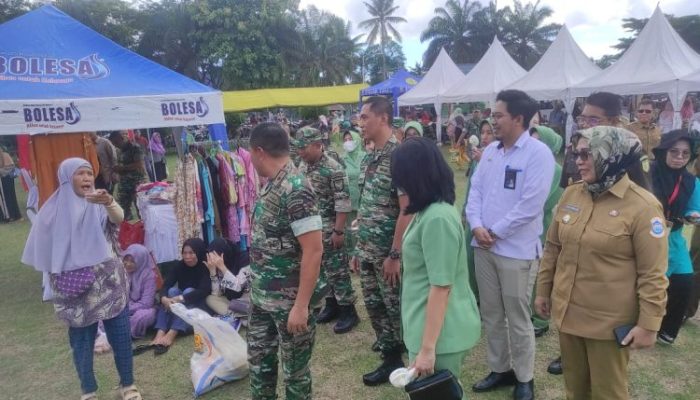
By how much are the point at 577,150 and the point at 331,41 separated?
40306mm

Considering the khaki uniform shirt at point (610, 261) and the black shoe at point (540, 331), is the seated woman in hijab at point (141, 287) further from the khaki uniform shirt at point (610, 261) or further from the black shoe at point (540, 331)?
the khaki uniform shirt at point (610, 261)

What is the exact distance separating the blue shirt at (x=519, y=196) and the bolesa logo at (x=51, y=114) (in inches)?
174

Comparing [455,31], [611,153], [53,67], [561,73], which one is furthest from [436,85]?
[455,31]

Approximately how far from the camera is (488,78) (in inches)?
607

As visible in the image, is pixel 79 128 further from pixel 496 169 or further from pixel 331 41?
pixel 331 41

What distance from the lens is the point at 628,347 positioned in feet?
6.54

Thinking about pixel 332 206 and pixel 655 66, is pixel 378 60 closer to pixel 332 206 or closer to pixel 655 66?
pixel 655 66

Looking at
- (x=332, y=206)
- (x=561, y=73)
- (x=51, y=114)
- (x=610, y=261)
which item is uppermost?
(x=561, y=73)

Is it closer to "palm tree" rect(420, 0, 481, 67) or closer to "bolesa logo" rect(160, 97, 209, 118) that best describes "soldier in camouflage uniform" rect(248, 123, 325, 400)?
"bolesa logo" rect(160, 97, 209, 118)

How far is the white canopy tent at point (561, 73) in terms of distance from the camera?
1265 cm

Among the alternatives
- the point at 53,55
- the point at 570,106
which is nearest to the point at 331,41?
the point at 570,106

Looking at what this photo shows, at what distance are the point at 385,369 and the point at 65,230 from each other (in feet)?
7.80

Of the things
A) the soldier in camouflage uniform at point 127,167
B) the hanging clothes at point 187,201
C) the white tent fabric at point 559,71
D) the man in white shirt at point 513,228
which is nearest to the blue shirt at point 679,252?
the man in white shirt at point 513,228

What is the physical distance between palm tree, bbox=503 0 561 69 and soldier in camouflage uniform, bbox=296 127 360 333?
4403 centimetres
